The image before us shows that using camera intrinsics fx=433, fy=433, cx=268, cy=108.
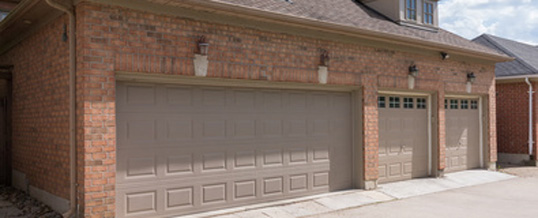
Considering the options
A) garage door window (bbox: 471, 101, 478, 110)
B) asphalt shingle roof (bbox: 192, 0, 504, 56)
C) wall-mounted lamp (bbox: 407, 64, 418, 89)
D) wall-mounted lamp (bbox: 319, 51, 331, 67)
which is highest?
asphalt shingle roof (bbox: 192, 0, 504, 56)

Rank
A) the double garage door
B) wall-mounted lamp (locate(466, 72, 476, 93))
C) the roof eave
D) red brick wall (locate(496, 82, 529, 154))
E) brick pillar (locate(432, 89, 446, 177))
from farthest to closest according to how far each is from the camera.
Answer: red brick wall (locate(496, 82, 529, 154)) → wall-mounted lamp (locate(466, 72, 476, 93)) → brick pillar (locate(432, 89, 446, 177)) → the double garage door → the roof eave

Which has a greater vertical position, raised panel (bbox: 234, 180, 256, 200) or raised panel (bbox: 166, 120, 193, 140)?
raised panel (bbox: 166, 120, 193, 140)

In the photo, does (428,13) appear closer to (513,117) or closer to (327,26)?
(327,26)

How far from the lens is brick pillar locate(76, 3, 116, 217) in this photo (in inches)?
229

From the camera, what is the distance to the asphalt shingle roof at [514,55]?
14955 mm

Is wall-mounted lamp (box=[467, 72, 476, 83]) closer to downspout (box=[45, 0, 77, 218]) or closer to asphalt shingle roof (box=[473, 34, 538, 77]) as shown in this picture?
asphalt shingle roof (box=[473, 34, 538, 77])

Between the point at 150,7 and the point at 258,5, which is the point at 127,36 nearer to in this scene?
the point at 150,7

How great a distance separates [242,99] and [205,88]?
0.77 m

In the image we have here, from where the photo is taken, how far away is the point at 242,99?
7.67 metres

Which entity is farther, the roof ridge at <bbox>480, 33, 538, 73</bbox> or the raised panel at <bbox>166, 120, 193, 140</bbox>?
the roof ridge at <bbox>480, 33, 538, 73</bbox>

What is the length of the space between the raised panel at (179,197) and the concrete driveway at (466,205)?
88.5 inches

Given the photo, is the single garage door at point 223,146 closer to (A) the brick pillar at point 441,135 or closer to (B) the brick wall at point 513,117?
(A) the brick pillar at point 441,135

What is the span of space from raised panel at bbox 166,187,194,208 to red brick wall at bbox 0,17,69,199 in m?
1.49

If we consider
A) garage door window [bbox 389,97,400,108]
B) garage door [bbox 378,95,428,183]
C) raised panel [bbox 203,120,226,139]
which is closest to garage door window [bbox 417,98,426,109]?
garage door [bbox 378,95,428,183]
